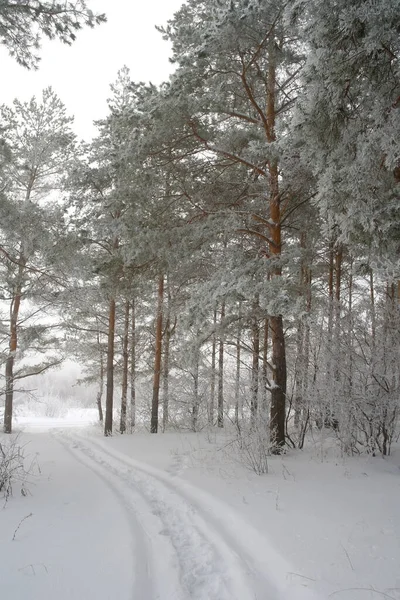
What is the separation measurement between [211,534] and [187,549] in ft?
1.22

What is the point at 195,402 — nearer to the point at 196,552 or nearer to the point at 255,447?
the point at 255,447

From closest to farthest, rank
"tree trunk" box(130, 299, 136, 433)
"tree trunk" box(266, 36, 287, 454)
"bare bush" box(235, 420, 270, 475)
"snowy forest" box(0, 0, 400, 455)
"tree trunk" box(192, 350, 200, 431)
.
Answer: "snowy forest" box(0, 0, 400, 455), "bare bush" box(235, 420, 270, 475), "tree trunk" box(266, 36, 287, 454), "tree trunk" box(192, 350, 200, 431), "tree trunk" box(130, 299, 136, 433)

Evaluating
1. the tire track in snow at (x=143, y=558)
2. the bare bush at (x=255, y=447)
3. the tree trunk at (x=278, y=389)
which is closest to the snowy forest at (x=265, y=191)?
the tree trunk at (x=278, y=389)

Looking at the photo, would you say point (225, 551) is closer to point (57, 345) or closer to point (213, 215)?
point (213, 215)

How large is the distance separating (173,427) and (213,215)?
9239mm

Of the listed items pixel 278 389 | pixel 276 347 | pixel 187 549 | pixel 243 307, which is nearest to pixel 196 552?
pixel 187 549

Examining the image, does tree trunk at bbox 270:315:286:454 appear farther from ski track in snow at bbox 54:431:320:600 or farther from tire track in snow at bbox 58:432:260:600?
tire track in snow at bbox 58:432:260:600

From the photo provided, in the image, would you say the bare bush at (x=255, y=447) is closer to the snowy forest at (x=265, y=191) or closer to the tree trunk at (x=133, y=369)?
the snowy forest at (x=265, y=191)

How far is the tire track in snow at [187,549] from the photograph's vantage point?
9.95 ft

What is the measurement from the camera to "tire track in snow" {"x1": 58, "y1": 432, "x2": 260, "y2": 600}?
3.03 meters

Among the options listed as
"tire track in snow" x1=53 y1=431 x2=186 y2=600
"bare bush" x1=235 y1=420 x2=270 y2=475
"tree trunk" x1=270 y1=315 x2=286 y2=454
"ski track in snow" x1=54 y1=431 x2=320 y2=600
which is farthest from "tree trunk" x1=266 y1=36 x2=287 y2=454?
"tire track in snow" x1=53 y1=431 x2=186 y2=600

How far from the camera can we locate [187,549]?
12.3 ft

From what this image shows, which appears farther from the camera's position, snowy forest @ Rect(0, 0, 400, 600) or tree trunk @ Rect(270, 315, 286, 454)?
tree trunk @ Rect(270, 315, 286, 454)

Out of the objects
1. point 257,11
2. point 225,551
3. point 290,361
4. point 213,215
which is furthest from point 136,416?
point 257,11
